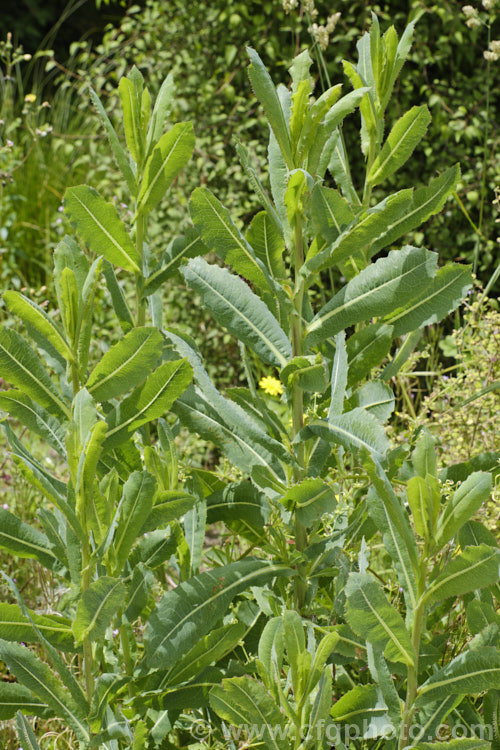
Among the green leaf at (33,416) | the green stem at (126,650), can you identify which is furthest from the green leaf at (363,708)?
the green leaf at (33,416)

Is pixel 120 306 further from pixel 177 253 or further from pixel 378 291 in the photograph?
pixel 378 291

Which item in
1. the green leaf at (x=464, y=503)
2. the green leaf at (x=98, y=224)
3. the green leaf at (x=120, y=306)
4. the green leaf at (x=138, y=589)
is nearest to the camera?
the green leaf at (x=464, y=503)

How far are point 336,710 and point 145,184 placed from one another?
2.94 feet

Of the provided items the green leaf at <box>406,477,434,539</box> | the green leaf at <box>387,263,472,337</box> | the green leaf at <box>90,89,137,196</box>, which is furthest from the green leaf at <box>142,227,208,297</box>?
the green leaf at <box>406,477,434,539</box>

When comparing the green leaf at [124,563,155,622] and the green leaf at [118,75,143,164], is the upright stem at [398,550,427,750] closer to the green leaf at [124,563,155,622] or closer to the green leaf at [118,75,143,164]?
the green leaf at [124,563,155,622]

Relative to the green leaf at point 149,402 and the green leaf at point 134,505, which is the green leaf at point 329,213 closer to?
the green leaf at point 149,402

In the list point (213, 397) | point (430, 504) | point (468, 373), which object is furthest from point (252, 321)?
point (468, 373)

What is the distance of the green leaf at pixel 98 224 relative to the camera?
132 centimetres

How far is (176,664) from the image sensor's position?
4.08 feet

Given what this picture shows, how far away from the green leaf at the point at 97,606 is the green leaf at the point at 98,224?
58cm

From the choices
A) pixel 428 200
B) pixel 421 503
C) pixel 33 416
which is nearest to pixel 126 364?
pixel 33 416

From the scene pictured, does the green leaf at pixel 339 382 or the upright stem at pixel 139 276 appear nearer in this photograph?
the green leaf at pixel 339 382

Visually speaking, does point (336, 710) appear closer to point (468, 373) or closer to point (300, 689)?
point (300, 689)

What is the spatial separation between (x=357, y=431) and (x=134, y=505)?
1.08 feet
